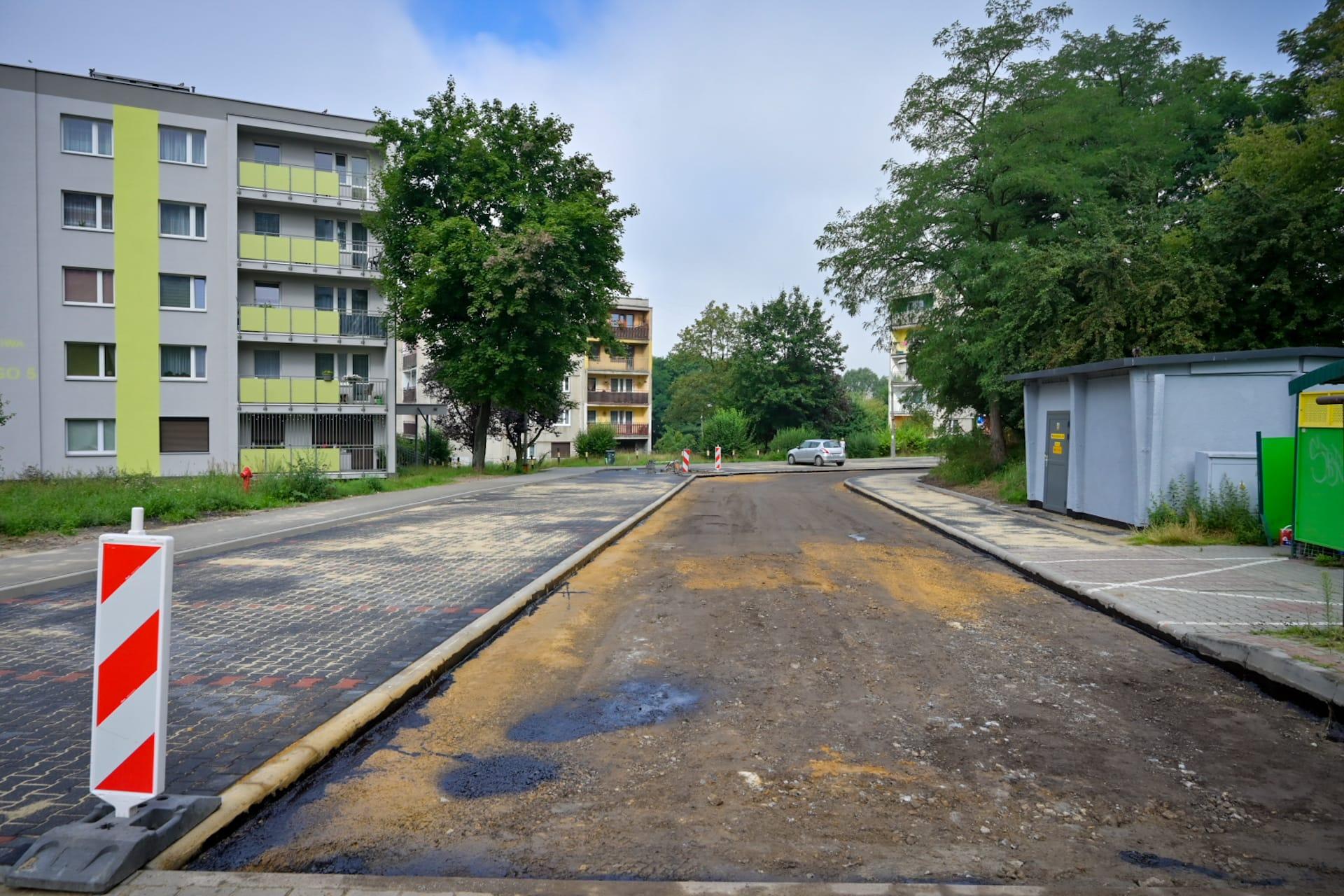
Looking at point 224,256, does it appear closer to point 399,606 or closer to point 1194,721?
point 399,606

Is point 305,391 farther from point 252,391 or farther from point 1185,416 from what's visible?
point 1185,416

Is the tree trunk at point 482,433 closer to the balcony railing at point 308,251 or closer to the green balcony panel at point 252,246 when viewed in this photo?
the balcony railing at point 308,251

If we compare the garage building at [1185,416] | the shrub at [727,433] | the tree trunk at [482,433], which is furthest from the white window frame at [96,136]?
the shrub at [727,433]

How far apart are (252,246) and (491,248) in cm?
906

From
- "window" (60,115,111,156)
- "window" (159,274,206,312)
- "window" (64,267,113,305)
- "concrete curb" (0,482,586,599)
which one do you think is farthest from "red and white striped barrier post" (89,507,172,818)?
"window" (60,115,111,156)

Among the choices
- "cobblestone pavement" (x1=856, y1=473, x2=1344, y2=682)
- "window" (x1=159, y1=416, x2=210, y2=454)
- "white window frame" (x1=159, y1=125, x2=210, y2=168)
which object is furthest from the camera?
"window" (x1=159, y1=416, x2=210, y2=454)

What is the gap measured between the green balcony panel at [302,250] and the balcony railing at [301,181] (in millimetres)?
1874

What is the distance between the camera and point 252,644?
667cm

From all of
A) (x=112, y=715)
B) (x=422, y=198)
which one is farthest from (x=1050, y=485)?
(x=422, y=198)

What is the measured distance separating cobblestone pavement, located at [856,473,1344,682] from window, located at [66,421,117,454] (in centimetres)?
2908

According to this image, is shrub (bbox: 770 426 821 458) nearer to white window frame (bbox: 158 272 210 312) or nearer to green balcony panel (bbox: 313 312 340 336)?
green balcony panel (bbox: 313 312 340 336)

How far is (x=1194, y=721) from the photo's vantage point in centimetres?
525

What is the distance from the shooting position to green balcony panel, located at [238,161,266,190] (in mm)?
30891

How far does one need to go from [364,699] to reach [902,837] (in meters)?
3.40
